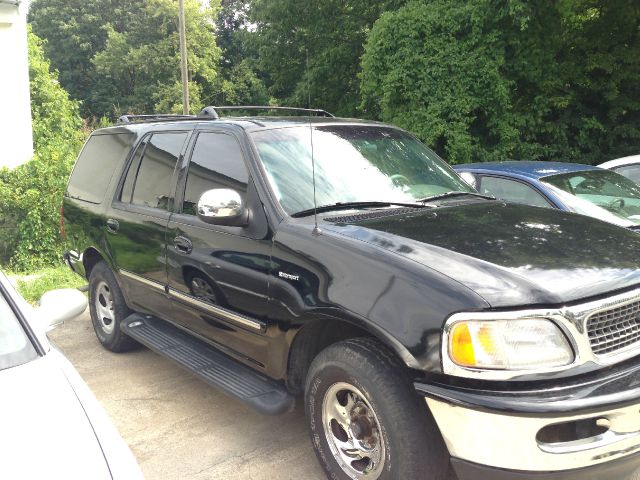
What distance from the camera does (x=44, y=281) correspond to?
746cm

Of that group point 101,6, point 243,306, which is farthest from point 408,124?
point 101,6

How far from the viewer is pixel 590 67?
13375 millimetres

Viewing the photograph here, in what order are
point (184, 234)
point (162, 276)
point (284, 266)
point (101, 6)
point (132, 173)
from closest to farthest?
point (284, 266) < point (184, 234) < point (162, 276) < point (132, 173) < point (101, 6)

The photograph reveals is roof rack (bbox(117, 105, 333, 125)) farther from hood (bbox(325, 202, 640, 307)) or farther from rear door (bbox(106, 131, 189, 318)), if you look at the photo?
hood (bbox(325, 202, 640, 307))

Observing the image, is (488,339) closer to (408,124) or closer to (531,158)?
(408,124)

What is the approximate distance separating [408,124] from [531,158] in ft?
9.75

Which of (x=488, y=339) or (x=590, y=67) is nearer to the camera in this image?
(x=488, y=339)

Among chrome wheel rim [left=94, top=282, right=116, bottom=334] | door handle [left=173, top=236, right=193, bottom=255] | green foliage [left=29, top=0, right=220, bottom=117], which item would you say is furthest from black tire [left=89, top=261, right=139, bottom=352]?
green foliage [left=29, top=0, right=220, bottom=117]

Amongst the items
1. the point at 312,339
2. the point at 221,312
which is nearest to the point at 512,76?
the point at 221,312

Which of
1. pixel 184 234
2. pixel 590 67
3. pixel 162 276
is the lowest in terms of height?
pixel 162 276

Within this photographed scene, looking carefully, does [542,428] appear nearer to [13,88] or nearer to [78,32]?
[13,88]

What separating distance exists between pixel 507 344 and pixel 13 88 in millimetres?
12458

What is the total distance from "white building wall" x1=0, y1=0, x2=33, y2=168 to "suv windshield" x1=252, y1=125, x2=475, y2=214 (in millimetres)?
9967

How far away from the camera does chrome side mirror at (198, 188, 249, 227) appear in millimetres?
3158
